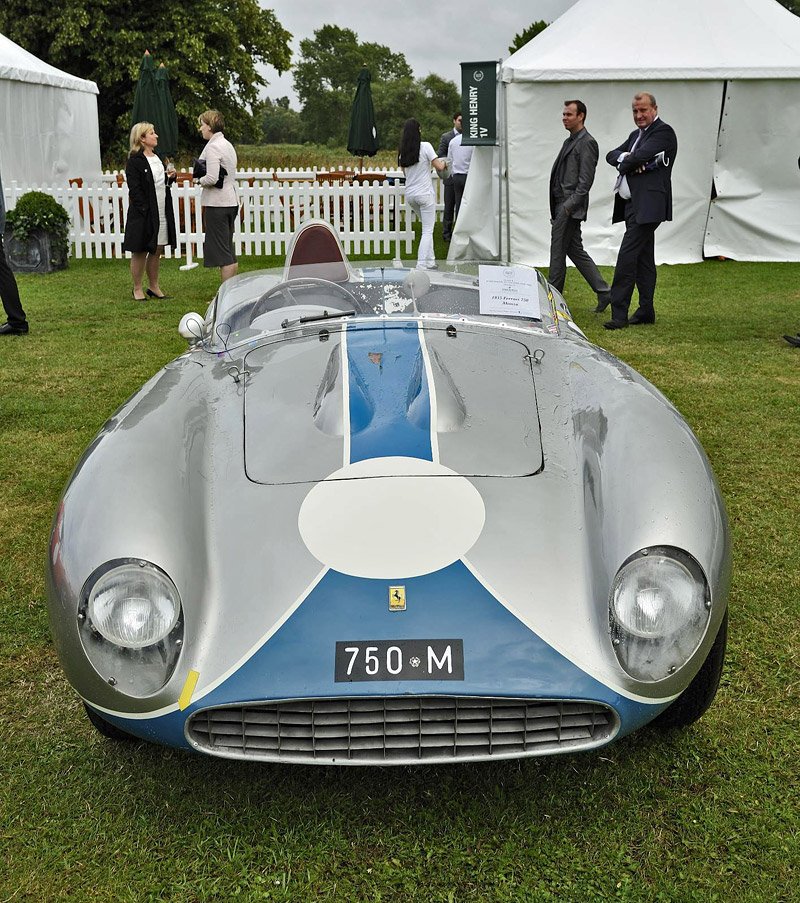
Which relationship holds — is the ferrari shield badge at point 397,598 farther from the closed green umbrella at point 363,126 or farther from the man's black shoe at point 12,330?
the closed green umbrella at point 363,126

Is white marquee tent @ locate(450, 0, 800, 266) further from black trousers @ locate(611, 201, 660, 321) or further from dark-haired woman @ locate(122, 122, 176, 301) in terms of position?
dark-haired woman @ locate(122, 122, 176, 301)

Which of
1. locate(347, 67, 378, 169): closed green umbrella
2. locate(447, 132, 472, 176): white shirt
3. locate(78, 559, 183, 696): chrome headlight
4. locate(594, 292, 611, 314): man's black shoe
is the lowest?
locate(594, 292, 611, 314): man's black shoe

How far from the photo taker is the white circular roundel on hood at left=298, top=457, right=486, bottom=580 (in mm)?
2527

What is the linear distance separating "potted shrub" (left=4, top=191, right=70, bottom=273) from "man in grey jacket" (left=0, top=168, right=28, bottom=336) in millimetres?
4054

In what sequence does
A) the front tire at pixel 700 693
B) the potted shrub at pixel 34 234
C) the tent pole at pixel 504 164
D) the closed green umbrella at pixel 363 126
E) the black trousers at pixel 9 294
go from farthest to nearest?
the closed green umbrella at pixel 363 126 → the potted shrub at pixel 34 234 → the tent pole at pixel 504 164 → the black trousers at pixel 9 294 → the front tire at pixel 700 693

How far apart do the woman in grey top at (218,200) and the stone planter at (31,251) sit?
3647mm

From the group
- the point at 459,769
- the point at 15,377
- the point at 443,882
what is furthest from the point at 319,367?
the point at 15,377

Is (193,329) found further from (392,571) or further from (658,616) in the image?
(658,616)

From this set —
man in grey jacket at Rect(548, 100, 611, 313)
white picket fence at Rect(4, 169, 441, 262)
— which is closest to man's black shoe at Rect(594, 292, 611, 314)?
man in grey jacket at Rect(548, 100, 611, 313)

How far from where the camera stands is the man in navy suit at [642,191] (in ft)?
28.5

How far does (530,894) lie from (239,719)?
2.50 feet

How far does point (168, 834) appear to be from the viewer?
8.11ft

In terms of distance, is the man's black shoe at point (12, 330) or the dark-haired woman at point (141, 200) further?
the dark-haired woman at point (141, 200)

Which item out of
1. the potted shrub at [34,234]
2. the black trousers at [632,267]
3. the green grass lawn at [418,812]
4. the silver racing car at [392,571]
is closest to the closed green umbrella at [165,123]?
the potted shrub at [34,234]
